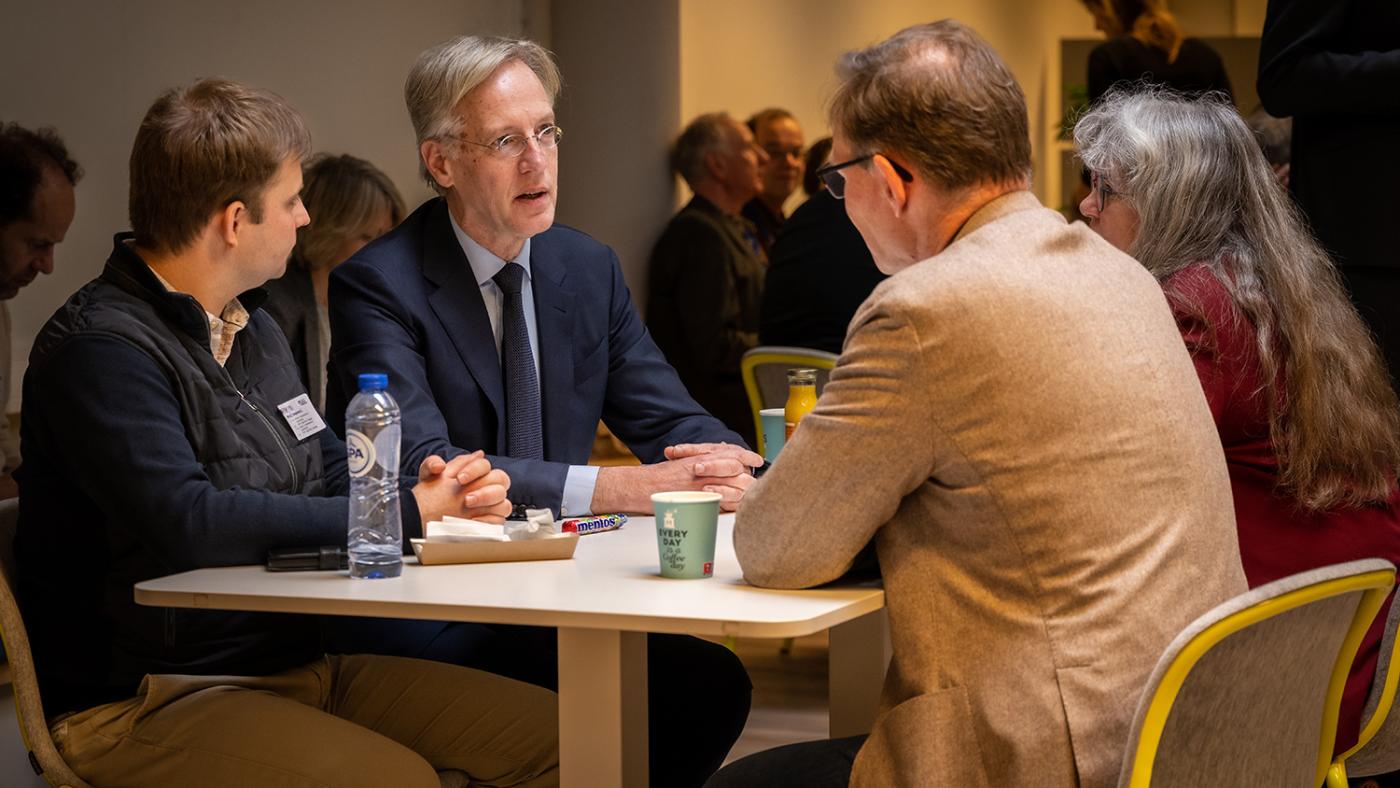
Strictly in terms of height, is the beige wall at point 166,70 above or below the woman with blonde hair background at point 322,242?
above

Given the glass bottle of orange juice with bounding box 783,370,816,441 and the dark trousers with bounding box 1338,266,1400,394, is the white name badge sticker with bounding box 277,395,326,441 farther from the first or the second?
the dark trousers with bounding box 1338,266,1400,394

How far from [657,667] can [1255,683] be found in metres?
1.15

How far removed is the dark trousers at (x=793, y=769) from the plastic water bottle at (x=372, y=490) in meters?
0.47

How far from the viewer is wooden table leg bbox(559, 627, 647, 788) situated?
1.71 meters

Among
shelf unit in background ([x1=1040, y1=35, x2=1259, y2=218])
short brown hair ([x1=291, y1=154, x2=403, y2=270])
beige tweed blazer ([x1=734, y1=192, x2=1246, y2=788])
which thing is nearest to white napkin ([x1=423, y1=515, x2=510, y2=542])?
beige tweed blazer ([x1=734, y1=192, x2=1246, y2=788])

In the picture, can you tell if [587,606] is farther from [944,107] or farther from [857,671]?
[857,671]

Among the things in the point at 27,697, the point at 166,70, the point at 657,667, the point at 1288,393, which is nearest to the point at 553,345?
the point at 657,667

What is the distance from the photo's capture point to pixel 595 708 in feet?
5.66

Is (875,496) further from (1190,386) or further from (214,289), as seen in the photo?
(214,289)

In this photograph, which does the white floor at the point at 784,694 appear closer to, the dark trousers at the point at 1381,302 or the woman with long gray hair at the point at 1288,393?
the dark trousers at the point at 1381,302

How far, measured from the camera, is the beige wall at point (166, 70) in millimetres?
3869

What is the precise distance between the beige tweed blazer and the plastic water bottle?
1.69ft

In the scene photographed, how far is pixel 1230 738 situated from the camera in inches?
60.4

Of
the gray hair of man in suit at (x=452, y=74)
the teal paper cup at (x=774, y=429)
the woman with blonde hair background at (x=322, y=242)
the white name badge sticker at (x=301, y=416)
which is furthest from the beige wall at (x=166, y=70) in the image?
the teal paper cup at (x=774, y=429)
